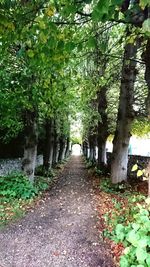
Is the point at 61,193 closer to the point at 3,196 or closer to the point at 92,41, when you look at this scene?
the point at 3,196

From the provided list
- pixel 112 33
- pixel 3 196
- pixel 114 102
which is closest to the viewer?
pixel 3 196

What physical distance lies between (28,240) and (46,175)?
44.0ft

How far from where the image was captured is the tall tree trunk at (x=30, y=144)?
47.4 ft

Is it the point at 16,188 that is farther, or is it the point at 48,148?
the point at 48,148

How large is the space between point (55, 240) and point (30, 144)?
770 centimetres

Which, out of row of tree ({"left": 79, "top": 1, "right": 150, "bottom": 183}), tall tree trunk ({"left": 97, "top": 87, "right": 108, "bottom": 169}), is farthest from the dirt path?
tall tree trunk ({"left": 97, "top": 87, "right": 108, "bottom": 169})

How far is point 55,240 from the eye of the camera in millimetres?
7324

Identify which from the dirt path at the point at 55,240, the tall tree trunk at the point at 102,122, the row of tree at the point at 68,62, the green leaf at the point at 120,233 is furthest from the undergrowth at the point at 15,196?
the tall tree trunk at the point at 102,122

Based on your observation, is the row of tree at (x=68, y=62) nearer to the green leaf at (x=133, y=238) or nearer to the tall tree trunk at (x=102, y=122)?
the tall tree trunk at (x=102, y=122)

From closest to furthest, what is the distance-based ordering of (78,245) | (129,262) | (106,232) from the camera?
(129,262) → (78,245) → (106,232)

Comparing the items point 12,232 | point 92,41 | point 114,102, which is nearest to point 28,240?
point 12,232

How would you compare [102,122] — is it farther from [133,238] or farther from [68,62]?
[133,238]

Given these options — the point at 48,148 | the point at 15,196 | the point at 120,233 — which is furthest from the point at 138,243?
the point at 48,148

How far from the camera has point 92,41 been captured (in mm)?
4957
